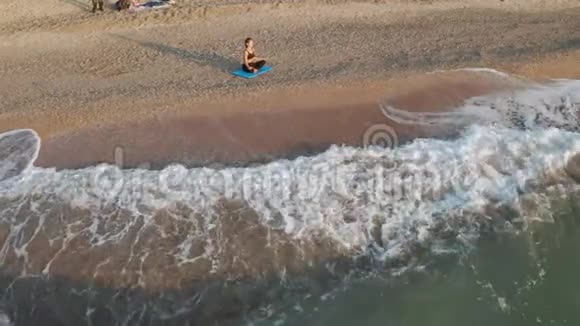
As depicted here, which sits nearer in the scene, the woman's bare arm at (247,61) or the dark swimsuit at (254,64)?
the woman's bare arm at (247,61)

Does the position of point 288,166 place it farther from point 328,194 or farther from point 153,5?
point 153,5

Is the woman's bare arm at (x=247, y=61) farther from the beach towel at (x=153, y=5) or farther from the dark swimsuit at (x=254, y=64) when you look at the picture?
the beach towel at (x=153, y=5)

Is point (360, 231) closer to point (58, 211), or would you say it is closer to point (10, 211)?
point (58, 211)

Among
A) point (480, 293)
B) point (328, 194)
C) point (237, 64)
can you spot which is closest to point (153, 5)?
point (237, 64)

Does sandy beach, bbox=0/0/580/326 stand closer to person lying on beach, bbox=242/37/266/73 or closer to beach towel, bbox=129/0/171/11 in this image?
beach towel, bbox=129/0/171/11

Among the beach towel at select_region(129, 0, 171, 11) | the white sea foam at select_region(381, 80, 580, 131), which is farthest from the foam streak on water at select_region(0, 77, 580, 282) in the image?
the beach towel at select_region(129, 0, 171, 11)

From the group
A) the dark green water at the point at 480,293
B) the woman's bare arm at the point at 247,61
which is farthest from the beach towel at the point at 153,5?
the dark green water at the point at 480,293

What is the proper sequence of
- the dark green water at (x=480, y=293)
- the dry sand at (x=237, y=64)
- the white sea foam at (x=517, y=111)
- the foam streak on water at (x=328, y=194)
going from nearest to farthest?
the dark green water at (x=480, y=293) → the foam streak on water at (x=328, y=194) → the dry sand at (x=237, y=64) → the white sea foam at (x=517, y=111)
